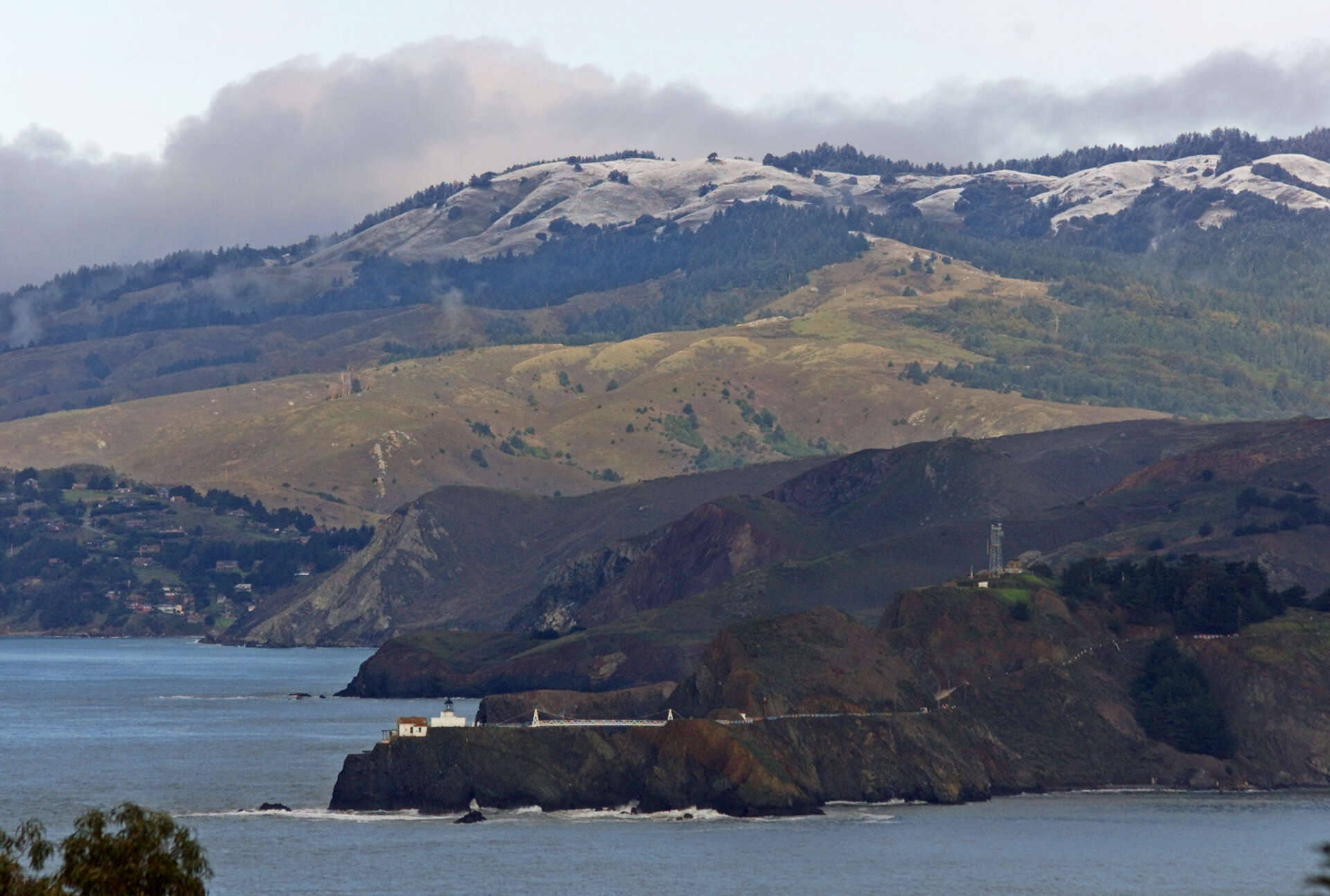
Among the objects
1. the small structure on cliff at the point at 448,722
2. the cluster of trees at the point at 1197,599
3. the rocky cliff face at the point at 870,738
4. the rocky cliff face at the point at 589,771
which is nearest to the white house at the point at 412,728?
the rocky cliff face at the point at 589,771

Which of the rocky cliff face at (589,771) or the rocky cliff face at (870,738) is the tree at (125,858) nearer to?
the rocky cliff face at (589,771)

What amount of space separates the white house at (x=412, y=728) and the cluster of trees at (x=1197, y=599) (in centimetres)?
6572

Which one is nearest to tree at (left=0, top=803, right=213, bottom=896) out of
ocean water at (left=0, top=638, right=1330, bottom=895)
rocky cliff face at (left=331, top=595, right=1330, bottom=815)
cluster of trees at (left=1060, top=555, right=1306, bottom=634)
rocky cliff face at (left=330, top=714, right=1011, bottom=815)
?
ocean water at (left=0, top=638, right=1330, bottom=895)

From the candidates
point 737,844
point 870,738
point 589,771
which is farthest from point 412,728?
point 870,738

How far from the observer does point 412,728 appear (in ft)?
509

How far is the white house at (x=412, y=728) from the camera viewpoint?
155 m

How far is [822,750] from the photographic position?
535 ft

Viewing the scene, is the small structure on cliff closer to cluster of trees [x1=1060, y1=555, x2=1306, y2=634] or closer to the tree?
cluster of trees [x1=1060, y1=555, x2=1306, y2=634]

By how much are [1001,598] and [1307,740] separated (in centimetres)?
2794

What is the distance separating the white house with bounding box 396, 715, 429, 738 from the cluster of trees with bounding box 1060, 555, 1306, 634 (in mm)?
65722

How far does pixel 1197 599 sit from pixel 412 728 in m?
71.7

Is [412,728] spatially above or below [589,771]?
above

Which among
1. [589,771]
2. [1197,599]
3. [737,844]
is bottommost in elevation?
[737,844]

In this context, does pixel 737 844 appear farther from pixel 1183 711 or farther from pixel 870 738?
pixel 1183 711
